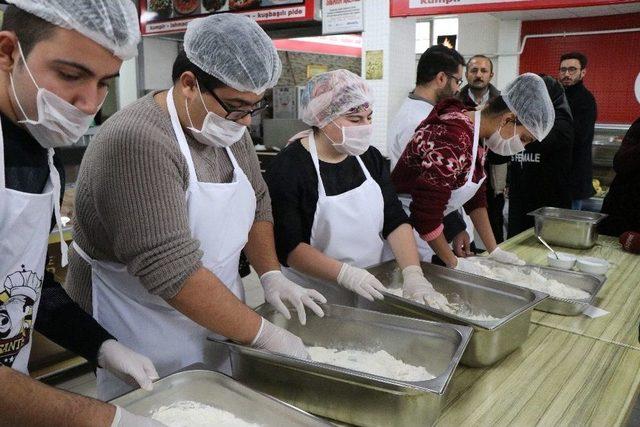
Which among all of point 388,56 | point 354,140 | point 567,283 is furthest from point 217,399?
point 388,56

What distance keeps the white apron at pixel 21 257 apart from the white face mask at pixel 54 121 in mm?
72

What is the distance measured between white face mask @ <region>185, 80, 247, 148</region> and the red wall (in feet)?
22.8

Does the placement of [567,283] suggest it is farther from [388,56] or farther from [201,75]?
[388,56]

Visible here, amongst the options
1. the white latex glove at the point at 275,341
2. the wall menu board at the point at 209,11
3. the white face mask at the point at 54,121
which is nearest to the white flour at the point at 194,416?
the white latex glove at the point at 275,341

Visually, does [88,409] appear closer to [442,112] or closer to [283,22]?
[442,112]

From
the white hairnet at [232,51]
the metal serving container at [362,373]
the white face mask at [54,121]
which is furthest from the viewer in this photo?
the white hairnet at [232,51]

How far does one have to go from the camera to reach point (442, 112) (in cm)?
214

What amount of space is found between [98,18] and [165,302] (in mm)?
756

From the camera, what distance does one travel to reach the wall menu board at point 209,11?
508cm

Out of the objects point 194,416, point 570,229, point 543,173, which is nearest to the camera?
point 194,416

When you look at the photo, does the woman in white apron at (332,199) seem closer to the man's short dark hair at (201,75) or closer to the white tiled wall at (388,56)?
the man's short dark hair at (201,75)

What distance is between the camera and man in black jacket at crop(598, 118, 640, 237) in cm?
290

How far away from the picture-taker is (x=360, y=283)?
1734 mm

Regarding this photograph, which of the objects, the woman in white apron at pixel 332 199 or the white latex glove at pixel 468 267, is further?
the white latex glove at pixel 468 267
